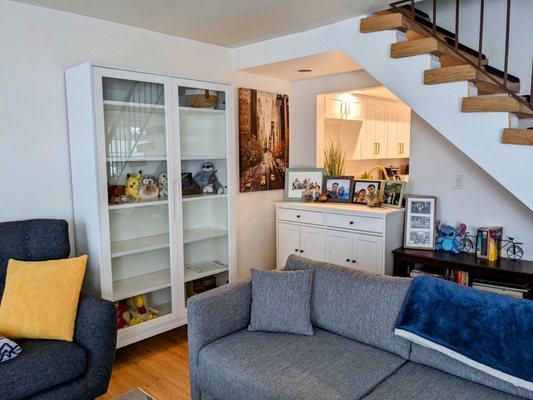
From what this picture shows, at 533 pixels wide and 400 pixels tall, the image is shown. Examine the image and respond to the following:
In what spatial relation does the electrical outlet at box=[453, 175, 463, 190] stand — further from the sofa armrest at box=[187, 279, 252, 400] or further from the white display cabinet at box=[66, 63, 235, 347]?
the sofa armrest at box=[187, 279, 252, 400]

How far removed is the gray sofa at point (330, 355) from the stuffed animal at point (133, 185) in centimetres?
114

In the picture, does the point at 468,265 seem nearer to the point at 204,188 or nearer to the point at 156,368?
the point at 204,188

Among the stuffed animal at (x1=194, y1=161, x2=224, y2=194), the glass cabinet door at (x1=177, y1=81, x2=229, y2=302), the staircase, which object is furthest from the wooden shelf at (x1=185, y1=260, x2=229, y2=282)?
the staircase

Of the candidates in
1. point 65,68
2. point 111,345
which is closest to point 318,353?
point 111,345

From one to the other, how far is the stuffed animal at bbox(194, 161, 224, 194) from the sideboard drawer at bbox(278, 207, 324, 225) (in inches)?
32.9

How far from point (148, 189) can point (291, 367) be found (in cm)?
181

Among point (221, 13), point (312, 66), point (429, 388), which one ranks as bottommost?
point (429, 388)

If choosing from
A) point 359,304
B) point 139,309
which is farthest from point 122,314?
point 359,304

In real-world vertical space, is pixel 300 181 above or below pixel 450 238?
above

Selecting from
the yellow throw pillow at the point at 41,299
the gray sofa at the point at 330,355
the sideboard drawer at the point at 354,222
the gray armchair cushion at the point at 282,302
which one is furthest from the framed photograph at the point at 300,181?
the yellow throw pillow at the point at 41,299

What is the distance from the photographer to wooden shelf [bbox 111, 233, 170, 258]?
3027 mm

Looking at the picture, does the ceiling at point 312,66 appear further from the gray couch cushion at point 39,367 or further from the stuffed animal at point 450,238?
the gray couch cushion at point 39,367

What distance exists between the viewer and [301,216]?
4.09 metres

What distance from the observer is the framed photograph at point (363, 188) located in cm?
392
